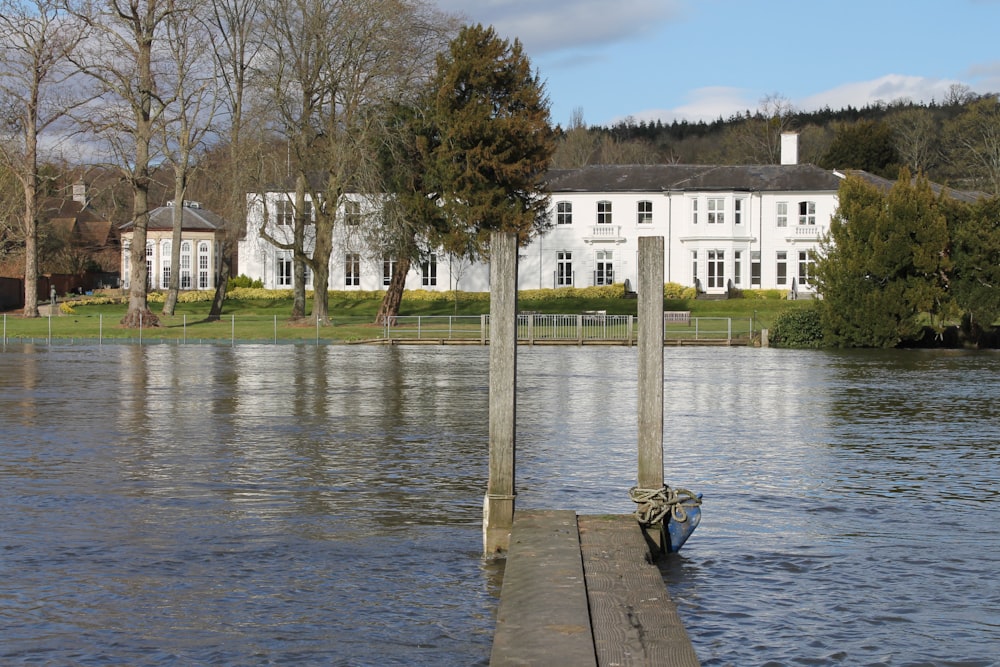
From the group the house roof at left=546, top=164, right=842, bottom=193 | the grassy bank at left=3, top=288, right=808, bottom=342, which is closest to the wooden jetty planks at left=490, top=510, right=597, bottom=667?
the grassy bank at left=3, top=288, right=808, bottom=342

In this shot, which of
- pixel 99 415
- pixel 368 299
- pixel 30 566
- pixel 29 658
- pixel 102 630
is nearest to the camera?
pixel 29 658

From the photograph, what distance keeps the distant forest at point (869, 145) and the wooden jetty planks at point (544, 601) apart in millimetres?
52548

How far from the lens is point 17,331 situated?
52812mm

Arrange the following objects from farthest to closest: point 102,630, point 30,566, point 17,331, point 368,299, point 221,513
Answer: point 368,299
point 17,331
point 221,513
point 30,566
point 102,630

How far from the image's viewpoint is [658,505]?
10852 millimetres

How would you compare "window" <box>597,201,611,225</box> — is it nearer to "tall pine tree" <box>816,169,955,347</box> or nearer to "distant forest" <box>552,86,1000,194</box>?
"distant forest" <box>552,86,1000,194</box>

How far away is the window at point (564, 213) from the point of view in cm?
7988

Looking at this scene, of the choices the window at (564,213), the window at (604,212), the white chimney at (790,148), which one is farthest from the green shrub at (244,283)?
the white chimney at (790,148)

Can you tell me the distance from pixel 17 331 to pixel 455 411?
36.3 meters

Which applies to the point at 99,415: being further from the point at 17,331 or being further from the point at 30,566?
the point at 17,331

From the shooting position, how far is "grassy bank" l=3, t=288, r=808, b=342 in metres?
51.2

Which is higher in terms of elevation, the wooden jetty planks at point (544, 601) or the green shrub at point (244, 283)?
the green shrub at point (244, 283)

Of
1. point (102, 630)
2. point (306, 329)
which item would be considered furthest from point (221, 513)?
point (306, 329)

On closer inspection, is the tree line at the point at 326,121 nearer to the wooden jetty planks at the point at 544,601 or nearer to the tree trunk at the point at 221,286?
the tree trunk at the point at 221,286
